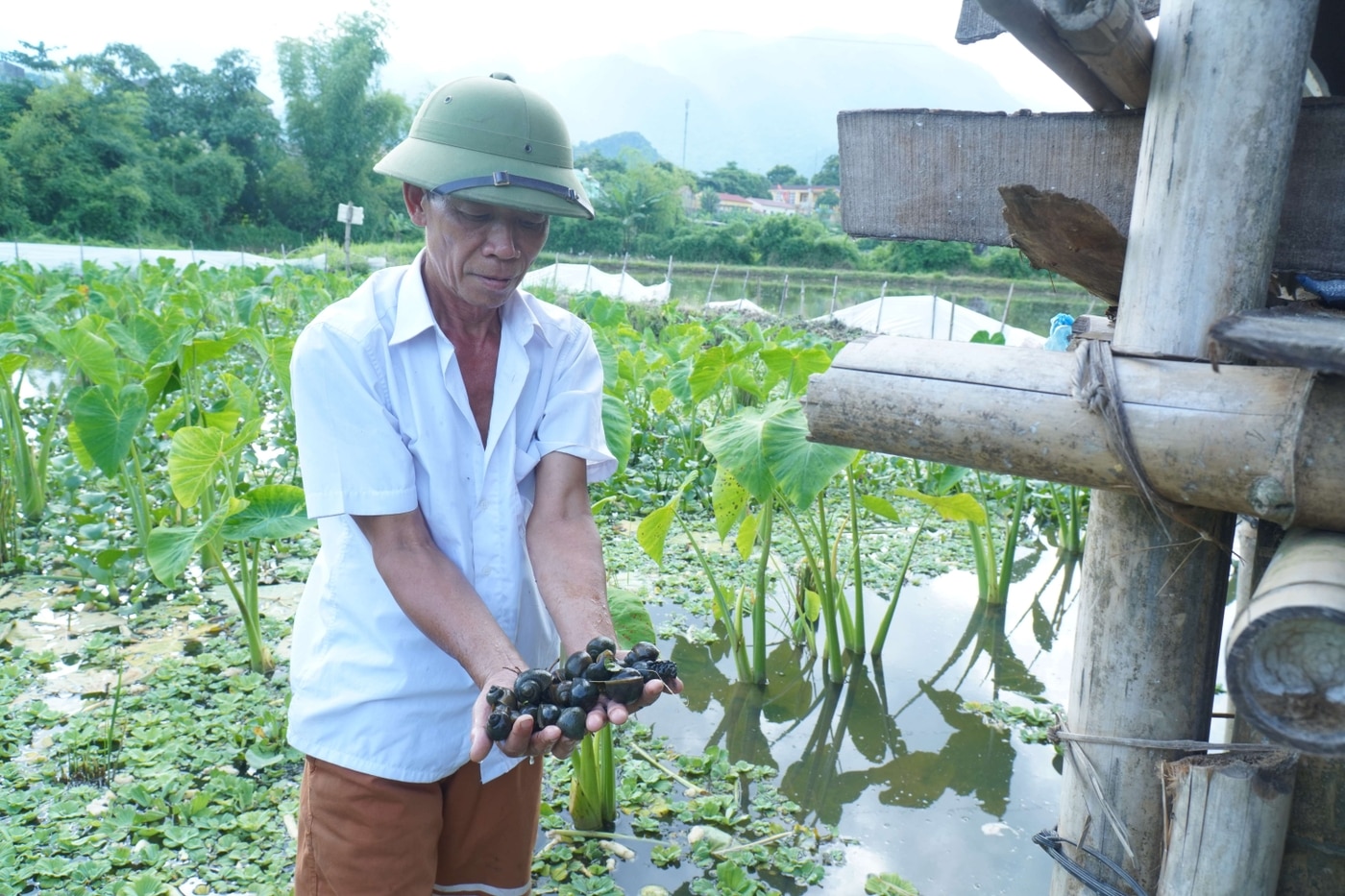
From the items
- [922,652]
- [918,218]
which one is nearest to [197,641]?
[922,652]

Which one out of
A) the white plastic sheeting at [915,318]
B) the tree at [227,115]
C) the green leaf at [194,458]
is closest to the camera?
the green leaf at [194,458]

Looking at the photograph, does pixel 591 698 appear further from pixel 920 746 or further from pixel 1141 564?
pixel 920 746

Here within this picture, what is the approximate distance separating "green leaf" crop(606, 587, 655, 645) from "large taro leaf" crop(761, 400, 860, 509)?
61 centimetres

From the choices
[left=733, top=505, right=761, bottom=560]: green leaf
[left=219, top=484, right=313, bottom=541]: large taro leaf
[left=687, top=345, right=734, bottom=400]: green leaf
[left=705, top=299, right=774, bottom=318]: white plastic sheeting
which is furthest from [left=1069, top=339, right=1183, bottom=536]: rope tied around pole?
[left=705, top=299, right=774, bottom=318]: white plastic sheeting

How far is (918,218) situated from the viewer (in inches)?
73.7

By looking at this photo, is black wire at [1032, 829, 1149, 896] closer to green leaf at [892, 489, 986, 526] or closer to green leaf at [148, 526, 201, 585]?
green leaf at [892, 489, 986, 526]

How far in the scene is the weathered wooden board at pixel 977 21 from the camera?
6.16 feet

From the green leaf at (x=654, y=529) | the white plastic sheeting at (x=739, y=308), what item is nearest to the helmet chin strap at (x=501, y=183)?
the green leaf at (x=654, y=529)

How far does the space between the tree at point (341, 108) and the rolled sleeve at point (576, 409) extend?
41.9 metres

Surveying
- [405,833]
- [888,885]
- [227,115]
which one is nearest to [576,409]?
[405,833]

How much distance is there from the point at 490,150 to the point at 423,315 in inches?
11.3

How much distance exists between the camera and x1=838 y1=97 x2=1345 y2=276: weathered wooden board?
157cm

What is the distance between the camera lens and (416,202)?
173 cm

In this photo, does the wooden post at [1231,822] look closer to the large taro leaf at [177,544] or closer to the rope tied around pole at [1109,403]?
the rope tied around pole at [1109,403]
